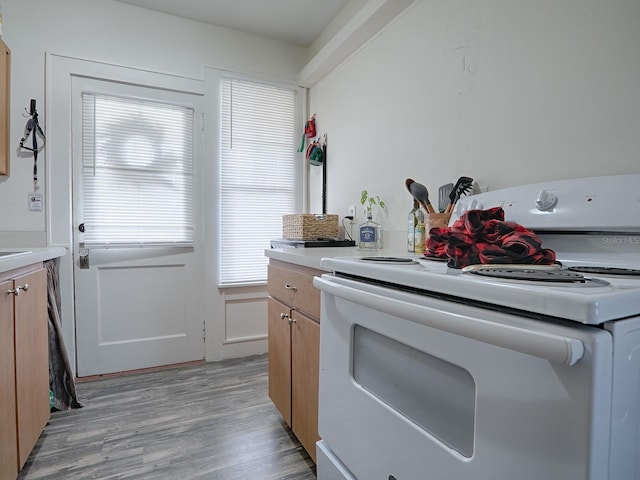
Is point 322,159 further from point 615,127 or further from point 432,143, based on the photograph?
point 615,127

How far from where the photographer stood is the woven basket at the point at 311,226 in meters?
2.18

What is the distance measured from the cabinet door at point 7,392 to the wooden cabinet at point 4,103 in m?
1.20

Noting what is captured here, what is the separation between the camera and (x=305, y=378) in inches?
55.9

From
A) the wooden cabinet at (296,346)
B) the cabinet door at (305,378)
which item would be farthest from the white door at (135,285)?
the cabinet door at (305,378)

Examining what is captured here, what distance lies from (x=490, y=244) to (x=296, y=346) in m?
0.96

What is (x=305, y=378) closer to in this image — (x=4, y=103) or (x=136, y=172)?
(x=136, y=172)

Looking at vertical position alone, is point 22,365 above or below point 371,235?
below

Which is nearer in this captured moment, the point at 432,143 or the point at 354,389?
the point at 354,389

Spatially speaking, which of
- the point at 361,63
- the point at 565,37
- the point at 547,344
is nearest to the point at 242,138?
the point at 361,63

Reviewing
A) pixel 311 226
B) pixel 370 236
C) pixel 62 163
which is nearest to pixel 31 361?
pixel 62 163

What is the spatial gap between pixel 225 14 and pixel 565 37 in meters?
2.15

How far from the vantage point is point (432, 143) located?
1.64 metres

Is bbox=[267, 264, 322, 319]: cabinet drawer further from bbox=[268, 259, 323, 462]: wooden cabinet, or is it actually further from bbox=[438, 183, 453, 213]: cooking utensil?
bbox=[438, 183, 453, 213]: cooking utensil

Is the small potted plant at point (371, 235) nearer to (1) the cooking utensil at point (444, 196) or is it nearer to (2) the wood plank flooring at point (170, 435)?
(1) the cooking utensil at point (444, 196)
